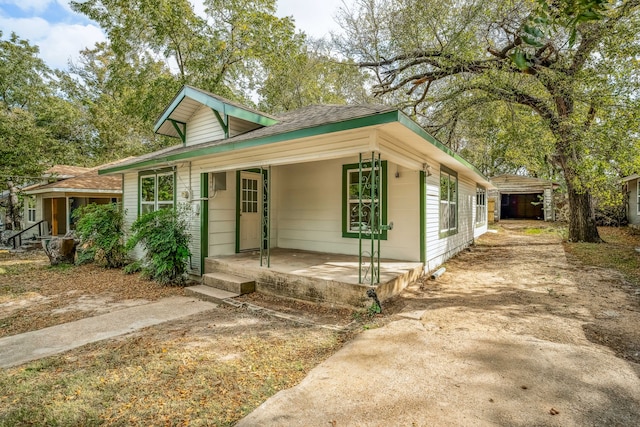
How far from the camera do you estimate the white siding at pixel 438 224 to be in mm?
6922

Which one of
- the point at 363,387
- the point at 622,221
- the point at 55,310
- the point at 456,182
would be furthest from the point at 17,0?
the point at 622,221

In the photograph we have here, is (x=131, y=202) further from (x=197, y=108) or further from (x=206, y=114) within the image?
(x=206, y=114)

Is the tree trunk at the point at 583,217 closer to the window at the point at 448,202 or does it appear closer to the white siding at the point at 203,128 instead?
the window at the point at 448,202

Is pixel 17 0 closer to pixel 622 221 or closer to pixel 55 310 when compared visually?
pixel 55 310

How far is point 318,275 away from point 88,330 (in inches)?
129

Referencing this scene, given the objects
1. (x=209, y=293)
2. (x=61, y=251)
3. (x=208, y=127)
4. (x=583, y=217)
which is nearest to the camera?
(x=209, y=293)

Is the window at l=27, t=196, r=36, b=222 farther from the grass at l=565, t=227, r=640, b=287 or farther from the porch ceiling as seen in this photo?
the grass at l=565, t=227, r=640, b=287

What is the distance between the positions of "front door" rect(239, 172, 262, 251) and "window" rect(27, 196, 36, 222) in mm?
15463

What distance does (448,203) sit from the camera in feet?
28.3

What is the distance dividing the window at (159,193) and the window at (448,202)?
6718mm

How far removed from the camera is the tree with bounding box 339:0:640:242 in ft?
25.5

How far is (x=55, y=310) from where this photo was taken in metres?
5.29

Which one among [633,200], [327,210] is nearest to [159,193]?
[327,210]

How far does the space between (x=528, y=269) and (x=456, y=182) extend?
3.04 meters
